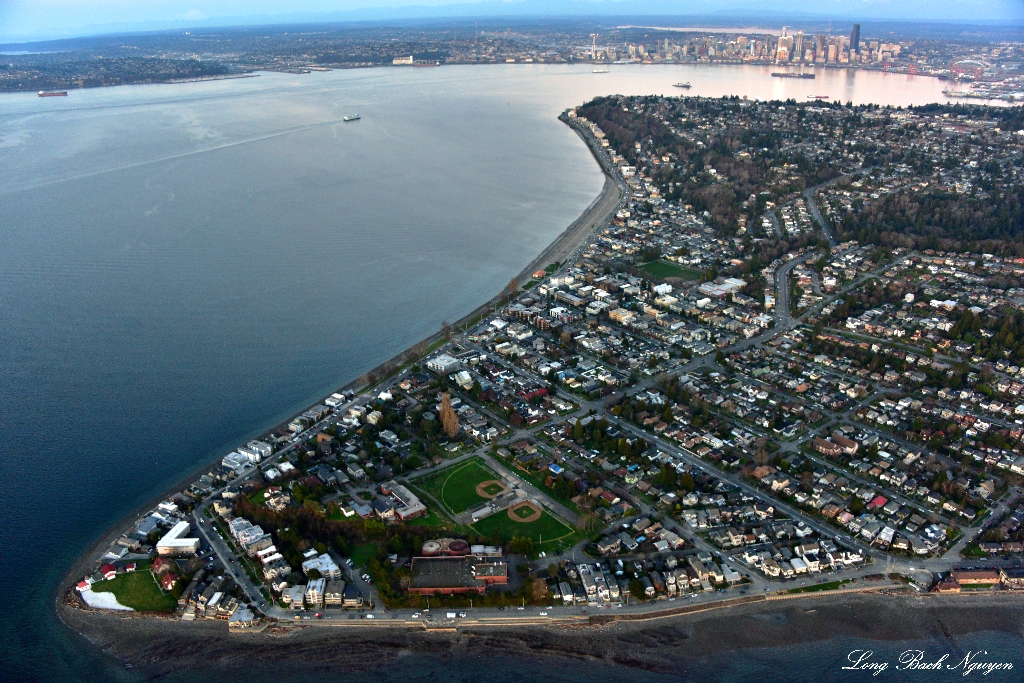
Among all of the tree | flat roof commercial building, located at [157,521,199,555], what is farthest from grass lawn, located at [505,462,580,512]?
flat roof commercial building, located at [157,521,199,555]

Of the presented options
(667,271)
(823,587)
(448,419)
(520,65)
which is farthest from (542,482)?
(520,65)

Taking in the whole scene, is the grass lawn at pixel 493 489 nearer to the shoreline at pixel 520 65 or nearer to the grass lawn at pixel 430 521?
the grass lawn at pixel 430 521

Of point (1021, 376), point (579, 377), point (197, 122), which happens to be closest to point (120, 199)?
point (197, 122)

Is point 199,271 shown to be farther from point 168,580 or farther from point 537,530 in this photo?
point 537,530

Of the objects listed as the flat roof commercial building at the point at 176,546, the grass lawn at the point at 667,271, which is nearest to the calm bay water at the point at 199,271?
the flat roof commercial building at the point at 176,546

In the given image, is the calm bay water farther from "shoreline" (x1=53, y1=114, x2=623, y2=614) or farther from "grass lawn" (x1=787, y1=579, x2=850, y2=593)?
"grass lawn" (x1=787, y1=579, x2=850, y2=593)

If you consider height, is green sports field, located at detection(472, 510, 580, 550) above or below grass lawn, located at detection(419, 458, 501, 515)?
below

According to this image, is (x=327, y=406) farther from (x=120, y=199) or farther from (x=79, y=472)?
(x=120, y=199)
